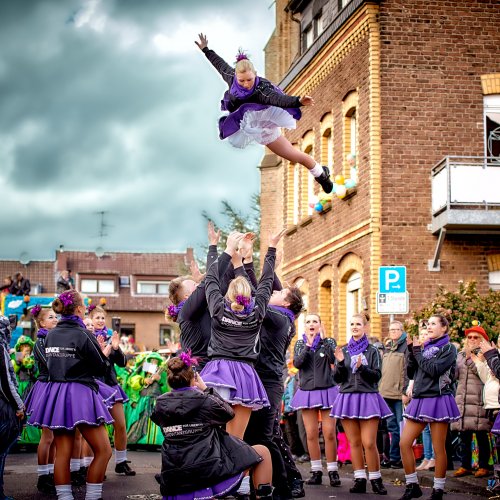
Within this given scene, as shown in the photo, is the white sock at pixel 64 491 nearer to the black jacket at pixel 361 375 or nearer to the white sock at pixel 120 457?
the white sock at pixel 120 457

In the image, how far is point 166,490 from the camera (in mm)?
8891

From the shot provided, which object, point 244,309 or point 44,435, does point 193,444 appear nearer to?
point 244,309

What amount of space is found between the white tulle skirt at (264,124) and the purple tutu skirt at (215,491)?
11.5 ft

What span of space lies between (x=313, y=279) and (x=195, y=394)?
20317mm

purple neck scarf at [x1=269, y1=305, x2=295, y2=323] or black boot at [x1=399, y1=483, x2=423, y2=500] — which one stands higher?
purple neck scarf at [x1=269, y1=305, x2=295, y2=323]

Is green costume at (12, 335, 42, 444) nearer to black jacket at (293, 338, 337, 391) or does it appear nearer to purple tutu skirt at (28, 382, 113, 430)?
black jacket at (293, 338, 337, 391)

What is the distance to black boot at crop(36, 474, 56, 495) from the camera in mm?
12159

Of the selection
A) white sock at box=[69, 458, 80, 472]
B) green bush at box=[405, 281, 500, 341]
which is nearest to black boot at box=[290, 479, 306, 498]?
white sock at box=[69, 458, 80, 472]

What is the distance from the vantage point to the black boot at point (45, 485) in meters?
12.2

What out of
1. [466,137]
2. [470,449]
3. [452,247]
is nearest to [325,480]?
[470,449]

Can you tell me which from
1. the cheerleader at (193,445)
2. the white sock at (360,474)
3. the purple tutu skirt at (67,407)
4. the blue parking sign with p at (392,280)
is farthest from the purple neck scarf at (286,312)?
the blue parking sign with p at (392,280)

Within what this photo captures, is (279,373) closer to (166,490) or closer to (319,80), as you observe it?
(166,490)

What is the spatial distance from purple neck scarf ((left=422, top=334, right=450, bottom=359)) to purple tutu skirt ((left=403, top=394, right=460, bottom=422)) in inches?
20.0

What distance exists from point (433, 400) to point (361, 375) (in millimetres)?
1362
